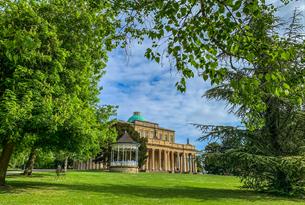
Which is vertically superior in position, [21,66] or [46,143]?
[21,66]

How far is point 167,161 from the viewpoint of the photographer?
9100 cm

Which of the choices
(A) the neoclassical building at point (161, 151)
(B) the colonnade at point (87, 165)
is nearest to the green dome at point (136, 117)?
(A) the neoclassical building at point (161, 151)

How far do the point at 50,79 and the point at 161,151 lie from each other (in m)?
72.2

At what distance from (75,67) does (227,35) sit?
15.4 meters

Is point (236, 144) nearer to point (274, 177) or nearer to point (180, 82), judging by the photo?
point (274, 177)

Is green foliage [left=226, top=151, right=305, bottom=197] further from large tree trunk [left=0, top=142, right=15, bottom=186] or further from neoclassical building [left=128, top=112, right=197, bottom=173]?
neoclassical building [left=128, top=112, right=197, bottom=173]

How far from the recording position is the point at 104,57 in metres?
23.7

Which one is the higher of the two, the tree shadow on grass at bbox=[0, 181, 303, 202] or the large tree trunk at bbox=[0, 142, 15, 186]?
the large tree trunk at bbox=[0, 142, 15, 186]

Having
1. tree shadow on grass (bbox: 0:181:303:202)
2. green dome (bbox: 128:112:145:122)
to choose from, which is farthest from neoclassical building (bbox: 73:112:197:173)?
tree shadow on grass (bbox: 0:181:303:202)

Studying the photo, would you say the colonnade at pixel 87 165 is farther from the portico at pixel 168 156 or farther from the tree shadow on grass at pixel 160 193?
the tree shadow on grass at pixel 160 193

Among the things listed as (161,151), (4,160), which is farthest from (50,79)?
(161,151)

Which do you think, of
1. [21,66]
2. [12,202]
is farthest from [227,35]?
[21,66]

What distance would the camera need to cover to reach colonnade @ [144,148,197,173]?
284 feet

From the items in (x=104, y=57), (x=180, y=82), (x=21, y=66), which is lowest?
(x=180, y=82)
